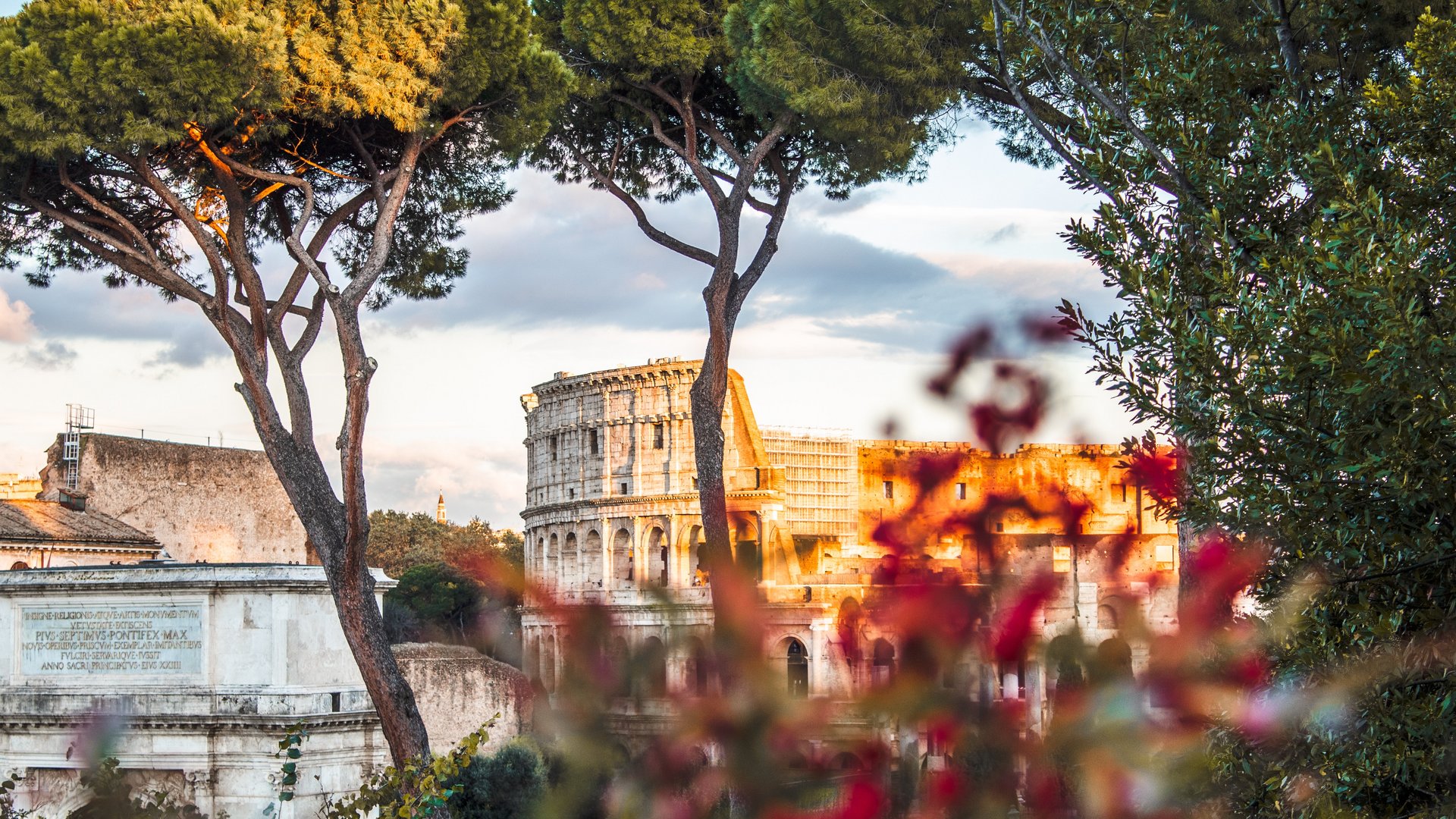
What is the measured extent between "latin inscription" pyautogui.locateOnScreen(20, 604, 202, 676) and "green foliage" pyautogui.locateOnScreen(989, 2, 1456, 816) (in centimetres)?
732

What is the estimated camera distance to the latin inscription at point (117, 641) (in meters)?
9.25

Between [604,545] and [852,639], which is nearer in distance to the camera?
[852,639]

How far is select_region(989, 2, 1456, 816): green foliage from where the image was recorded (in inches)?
93.0

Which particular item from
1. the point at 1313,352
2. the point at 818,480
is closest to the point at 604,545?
the point at 818,480

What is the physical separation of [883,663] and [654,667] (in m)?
0.31

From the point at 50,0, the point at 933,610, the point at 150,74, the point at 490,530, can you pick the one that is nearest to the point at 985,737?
the point at 933,610

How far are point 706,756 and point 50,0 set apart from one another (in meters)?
8.37

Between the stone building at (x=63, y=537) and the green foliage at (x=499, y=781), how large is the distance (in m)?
6.93

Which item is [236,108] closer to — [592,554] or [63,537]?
[63,537]

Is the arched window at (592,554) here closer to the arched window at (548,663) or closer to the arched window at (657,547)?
the arched window at (657,547)

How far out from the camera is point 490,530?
48.8 meters

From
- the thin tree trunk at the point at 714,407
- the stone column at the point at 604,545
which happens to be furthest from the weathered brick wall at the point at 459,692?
the stone column at the point at 604,545

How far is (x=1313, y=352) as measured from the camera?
248 cm

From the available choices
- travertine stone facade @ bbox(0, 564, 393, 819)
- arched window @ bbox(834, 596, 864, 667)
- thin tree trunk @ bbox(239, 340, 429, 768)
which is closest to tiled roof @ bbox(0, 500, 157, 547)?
travertine stone facade @ bbox(0, 564, 393, 819)
